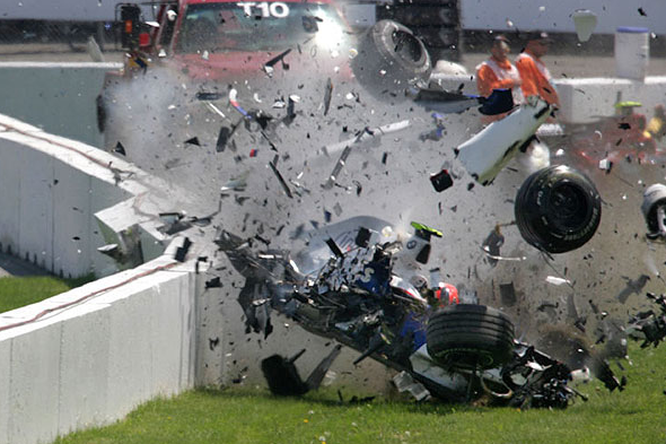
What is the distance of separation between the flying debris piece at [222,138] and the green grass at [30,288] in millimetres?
1563

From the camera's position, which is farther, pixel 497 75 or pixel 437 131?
pixel 497 75

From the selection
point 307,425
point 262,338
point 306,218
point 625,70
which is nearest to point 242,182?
point 306,218

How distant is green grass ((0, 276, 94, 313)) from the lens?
10.2m

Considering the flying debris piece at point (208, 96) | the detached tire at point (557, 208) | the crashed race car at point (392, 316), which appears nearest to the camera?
the crashed race car at point (392, 316)

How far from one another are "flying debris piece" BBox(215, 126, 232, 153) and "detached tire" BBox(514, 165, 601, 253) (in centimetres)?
319

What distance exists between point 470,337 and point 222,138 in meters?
4.12

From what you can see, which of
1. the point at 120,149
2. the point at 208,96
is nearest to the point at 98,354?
the point at 208,96

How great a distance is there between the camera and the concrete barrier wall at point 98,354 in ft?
19.6

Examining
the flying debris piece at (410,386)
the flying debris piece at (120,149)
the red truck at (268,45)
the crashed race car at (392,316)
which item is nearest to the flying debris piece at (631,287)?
the crashed race car at (392,316)

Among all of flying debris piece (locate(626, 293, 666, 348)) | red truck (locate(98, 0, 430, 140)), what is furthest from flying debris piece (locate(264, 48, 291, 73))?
flying debris piece (locate(626, 293, 666, 348))

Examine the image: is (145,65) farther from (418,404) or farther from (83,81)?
(418,404)

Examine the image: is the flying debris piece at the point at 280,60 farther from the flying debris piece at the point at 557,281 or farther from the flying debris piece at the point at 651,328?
the flying debris piece at the point at 651,328

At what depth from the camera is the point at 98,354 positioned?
22.1 feet

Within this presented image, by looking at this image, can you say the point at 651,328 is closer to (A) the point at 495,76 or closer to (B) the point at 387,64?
(B) the point at 387,64
